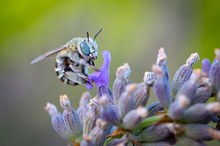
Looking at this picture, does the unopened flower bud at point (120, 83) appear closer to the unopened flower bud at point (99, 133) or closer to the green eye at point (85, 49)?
the unopened flower bud at point (99, 133)

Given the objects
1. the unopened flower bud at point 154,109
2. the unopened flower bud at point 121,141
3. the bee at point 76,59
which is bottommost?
the unopened flower bud at point 121,141

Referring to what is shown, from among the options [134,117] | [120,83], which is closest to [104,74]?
[120,83]

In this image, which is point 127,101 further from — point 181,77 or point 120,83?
point 181,77

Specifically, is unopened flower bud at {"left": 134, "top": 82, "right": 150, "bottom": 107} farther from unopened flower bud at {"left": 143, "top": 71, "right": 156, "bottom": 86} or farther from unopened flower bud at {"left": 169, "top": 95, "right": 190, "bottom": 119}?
unopened flower bud at {"left": 169, "top": 95, "right": 190, "bottom": 119}

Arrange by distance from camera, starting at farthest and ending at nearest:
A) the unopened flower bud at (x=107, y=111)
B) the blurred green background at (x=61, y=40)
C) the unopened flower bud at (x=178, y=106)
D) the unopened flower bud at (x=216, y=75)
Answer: the blurred green background at (x=61, y=40)
the unopened flower bud at (x=216, y=75)
the unopened flower bud at (x=107, y=111)
the unopened flower bud at (x=178, y=106)

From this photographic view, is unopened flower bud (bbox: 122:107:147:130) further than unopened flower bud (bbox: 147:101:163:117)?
No

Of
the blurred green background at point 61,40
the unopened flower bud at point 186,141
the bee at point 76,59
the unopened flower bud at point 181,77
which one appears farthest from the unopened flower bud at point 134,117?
the blurred green background at point 61,40

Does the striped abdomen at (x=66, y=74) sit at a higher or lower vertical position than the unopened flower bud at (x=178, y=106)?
higher

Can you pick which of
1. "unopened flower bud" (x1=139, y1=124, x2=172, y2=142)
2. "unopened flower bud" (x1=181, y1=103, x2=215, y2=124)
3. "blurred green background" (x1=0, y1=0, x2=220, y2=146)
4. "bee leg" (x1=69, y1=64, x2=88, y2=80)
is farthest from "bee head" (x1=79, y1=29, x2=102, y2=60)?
"blurred green background" (x1=0, y1=0, x2=220, y2=146)
